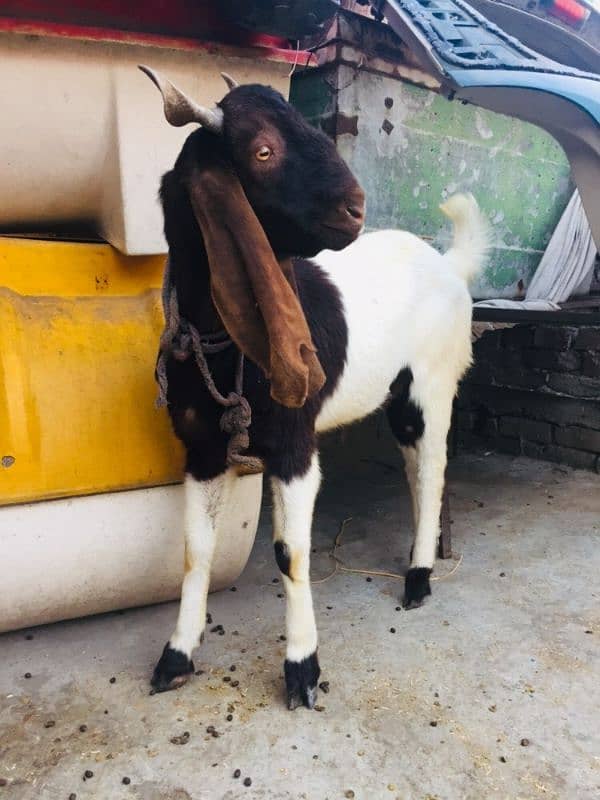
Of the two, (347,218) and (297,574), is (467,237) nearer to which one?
(347,218)

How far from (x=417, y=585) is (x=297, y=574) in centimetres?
76

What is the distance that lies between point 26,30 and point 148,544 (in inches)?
62.7

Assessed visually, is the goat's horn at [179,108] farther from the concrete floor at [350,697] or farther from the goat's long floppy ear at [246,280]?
the concrete floor at [350,697]

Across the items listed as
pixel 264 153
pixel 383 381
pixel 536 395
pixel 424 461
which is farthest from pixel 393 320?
pixel 536 395

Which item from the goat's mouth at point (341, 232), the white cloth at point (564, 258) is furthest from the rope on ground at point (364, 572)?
the white cloth at point (564, 258)

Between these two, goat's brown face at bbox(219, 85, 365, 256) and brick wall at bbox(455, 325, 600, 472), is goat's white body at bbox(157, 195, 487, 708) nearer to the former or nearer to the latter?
goat's brown face at bbox(219, 85, 365, 256)

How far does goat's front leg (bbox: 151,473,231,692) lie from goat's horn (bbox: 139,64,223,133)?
1028 millimetres

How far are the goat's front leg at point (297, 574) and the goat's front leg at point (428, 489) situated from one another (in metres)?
0.71

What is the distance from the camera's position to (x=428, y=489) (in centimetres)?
267

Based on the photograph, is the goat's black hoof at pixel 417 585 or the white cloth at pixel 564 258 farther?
the white cloth at pixel 564 258

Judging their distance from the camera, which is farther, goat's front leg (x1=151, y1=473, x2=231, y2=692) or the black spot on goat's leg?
goat's front leg (x1=151, y1=473, x2=231, y2=692)

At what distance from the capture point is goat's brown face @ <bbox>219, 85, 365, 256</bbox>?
152 centimetres

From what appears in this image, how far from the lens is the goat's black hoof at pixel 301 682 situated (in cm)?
194

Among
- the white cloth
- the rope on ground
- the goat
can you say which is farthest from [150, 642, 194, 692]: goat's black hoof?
the white cloth
